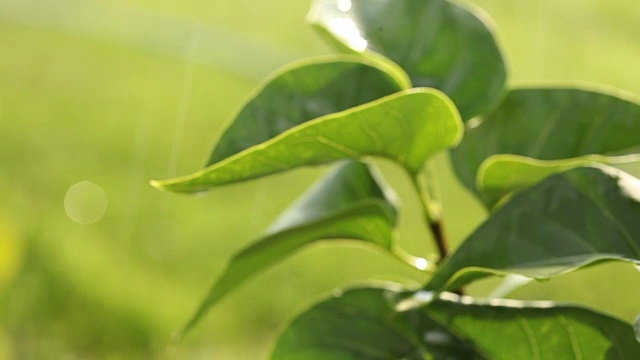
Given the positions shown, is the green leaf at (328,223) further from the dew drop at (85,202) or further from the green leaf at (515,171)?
the dew drop at (85,202)

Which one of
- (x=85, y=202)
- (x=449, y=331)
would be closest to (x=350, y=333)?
(x=449, y=331)

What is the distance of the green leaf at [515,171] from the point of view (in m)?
0.42

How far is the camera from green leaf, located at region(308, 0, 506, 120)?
17.9 inches

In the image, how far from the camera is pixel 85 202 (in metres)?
1.58

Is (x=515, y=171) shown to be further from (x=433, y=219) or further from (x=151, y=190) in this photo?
(x=151, y=190)

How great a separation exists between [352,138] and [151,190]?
133 cm

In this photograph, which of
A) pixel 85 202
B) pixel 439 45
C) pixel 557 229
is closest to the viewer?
pixel 557 229

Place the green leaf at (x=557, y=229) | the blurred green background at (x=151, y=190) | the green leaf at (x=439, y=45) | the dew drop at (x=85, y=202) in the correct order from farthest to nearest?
the dew drop at (x=85, y=202) → the blurred green background at (x=151, y=190) → the green leaf at (x=439, y=45) → the green leaf at (x=557, y=229)

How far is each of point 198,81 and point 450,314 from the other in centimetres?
171

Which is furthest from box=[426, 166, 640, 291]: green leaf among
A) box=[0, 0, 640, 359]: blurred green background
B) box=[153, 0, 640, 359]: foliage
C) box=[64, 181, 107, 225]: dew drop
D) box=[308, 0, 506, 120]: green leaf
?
box=[64, 181, 107, 225]: dew drop

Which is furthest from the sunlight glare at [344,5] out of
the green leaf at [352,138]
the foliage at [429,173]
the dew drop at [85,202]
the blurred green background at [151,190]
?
the dew drop at [85,202]

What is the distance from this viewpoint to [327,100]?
1.37 ft

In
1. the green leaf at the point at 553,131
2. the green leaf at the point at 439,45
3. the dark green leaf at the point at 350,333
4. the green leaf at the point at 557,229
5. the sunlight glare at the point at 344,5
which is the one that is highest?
the sunlight glare at the point at 344,5

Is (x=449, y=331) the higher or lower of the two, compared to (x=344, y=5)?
lower
